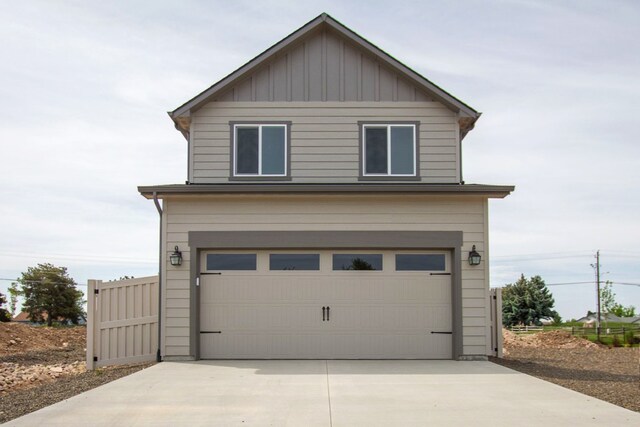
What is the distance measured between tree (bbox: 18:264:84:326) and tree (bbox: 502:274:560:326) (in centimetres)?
3636

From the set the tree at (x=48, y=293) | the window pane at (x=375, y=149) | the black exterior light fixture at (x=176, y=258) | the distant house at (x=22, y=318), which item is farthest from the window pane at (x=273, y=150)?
the distant house at (x=22, y=318)

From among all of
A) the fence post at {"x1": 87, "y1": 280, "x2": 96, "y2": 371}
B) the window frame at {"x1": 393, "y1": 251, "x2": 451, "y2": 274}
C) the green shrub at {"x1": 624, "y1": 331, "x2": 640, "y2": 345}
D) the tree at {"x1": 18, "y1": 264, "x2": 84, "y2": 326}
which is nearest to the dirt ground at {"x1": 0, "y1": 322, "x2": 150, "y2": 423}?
the fence post at {"x1": 87, "y1": 280, "x2": 96, "y2": 371}

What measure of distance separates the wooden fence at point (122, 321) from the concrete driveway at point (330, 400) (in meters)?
2.04

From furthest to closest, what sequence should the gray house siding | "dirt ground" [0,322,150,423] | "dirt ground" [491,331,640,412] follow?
the gray house siding < "dirt ground" [491,331,640,412] < "dirt ground" [0,322,150,423]

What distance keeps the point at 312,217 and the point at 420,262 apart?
249 cm

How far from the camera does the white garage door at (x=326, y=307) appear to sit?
1463cm

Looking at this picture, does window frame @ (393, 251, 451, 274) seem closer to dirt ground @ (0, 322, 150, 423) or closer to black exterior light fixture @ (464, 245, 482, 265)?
black exterior light fixture @ (464, 245, 482, 265)

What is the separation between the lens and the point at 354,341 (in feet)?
48.1

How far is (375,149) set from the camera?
15953 mm

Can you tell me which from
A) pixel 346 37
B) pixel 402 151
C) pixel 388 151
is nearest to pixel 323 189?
pixel 388 151

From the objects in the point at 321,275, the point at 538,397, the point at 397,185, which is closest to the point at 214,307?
the point at 321,275

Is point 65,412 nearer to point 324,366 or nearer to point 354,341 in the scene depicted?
point 324,366

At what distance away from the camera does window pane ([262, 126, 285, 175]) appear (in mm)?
15766

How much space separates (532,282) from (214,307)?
5122 cm
